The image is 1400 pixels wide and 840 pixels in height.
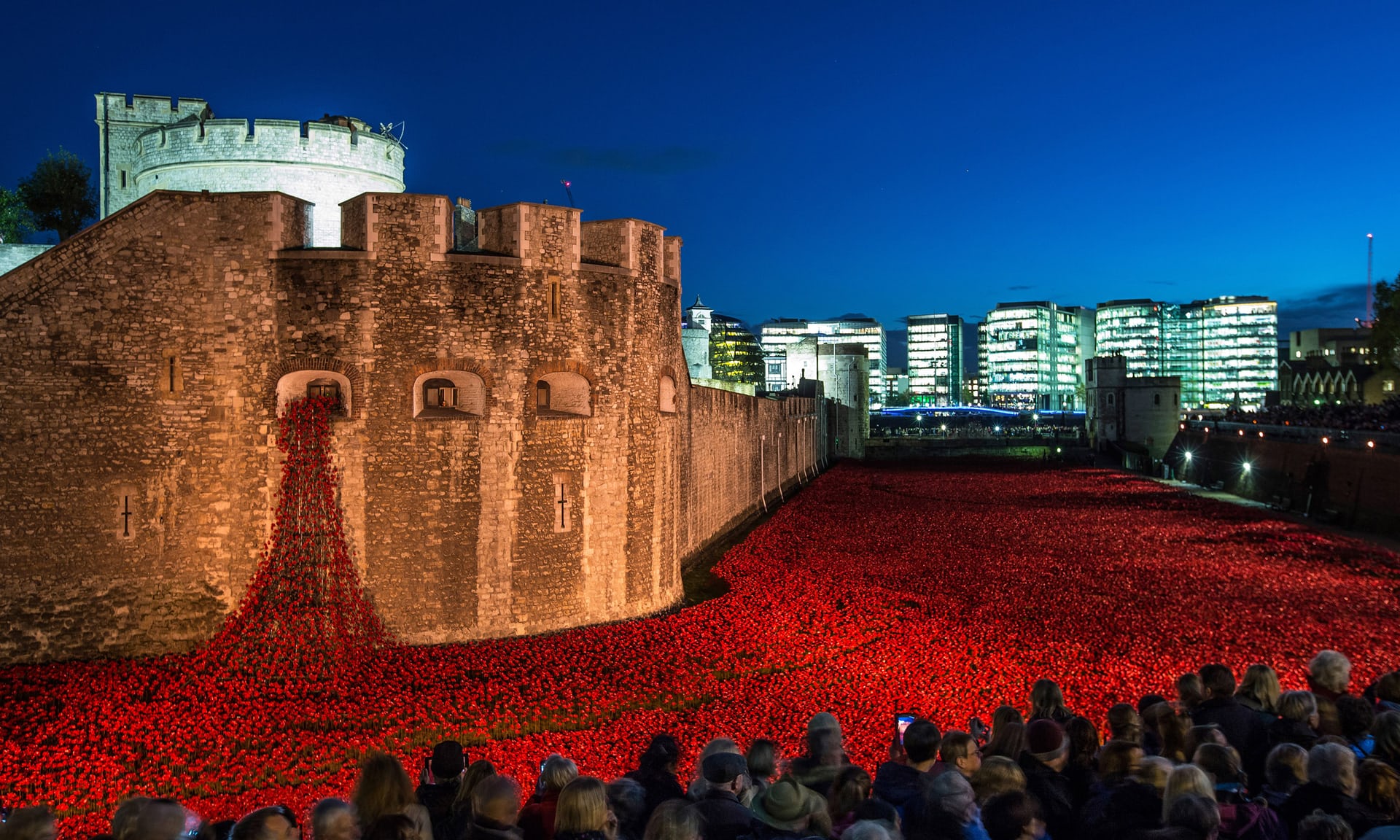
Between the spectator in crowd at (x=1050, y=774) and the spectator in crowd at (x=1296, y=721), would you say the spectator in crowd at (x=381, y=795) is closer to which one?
the spectator in crowd at (x=1050, y=774)

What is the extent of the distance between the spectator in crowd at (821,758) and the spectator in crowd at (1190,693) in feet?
9.53

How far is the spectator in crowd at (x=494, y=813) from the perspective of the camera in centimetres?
461

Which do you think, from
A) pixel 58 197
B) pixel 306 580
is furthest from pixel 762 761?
pixel 58 197

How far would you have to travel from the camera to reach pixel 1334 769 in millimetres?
4840

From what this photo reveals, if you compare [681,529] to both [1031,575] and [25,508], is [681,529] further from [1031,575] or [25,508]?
[25,508]

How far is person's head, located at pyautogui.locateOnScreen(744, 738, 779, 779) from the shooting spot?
5.59m

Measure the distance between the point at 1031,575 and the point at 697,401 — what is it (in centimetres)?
868

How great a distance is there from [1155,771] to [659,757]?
2.88 m

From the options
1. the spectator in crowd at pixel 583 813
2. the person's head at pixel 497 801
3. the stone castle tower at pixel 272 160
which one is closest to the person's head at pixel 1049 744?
the spectator in crowd at pixel 583 813

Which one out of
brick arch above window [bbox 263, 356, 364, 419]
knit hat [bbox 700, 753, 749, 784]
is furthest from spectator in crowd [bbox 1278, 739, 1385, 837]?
brick arch above window [bbox 263, 356, 364, 419]

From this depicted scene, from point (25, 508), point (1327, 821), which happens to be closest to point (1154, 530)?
point (1327, 821)

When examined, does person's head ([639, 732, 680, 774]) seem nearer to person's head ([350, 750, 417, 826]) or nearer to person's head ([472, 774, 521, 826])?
person's head ([472, 774, 521, 826])

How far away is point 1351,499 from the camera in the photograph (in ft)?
94.7

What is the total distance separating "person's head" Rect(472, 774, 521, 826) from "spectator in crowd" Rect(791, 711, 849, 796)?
174cm
